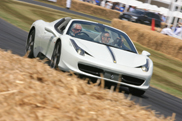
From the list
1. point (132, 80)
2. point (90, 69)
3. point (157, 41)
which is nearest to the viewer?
point (90, 69)

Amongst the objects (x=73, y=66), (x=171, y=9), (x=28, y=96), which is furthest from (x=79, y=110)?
(x=171, y=9)

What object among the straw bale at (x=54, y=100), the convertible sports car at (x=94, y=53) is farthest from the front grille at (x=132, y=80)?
the straw bale at (x=54, y=100)

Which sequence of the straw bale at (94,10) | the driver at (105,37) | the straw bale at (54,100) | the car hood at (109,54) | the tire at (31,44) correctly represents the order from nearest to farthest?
the straw bale at (54,100), the car hood at (109,54), the driver at (105,37), the tire at (31,44), the straw bale at (94,10)

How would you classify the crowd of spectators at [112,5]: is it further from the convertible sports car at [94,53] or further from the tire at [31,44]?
the convertible sports car at [94,53]

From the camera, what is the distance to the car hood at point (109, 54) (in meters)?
6.07

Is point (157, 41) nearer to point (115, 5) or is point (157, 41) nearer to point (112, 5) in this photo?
point (112, 5)

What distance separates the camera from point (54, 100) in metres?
3.29

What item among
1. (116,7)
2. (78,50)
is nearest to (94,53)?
(78,50)

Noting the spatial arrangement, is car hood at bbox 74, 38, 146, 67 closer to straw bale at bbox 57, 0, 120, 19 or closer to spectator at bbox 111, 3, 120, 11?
straw bale at bbox 57, 0, 120, 19

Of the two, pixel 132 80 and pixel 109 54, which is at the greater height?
pixel 109 54

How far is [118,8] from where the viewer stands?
1586 inches

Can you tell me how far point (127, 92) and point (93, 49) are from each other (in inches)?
47.3

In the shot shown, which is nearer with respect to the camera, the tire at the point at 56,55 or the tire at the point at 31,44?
the tire at the point at 56,55

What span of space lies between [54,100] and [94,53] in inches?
112
